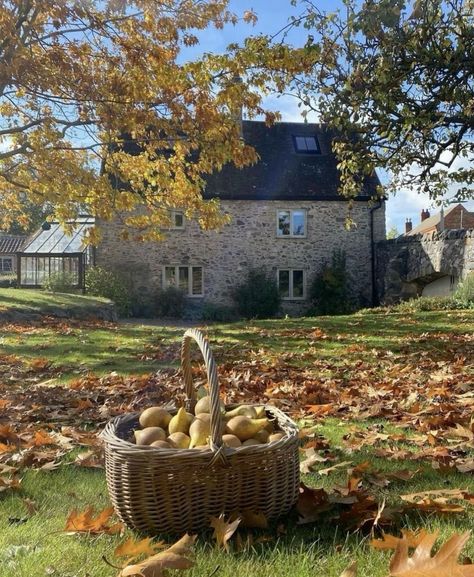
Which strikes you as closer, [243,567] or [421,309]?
[243,567]

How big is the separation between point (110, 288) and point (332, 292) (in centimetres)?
863

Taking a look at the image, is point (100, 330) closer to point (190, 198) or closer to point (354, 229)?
point (190, 198)

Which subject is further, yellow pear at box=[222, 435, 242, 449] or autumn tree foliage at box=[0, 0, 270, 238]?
autumn tree foliage at box=[0, 0, 270, 238]

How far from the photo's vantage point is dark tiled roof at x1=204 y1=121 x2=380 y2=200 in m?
23.6

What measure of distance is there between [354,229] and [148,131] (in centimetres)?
1352

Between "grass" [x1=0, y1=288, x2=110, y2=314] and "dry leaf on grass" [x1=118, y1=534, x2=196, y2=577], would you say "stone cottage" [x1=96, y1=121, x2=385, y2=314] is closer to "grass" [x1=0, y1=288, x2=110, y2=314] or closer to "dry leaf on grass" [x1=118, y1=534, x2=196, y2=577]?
"grass" [x1=0, y1=288, x2=110, y2=314]

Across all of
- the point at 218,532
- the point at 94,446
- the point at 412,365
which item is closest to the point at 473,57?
the point at 412,365

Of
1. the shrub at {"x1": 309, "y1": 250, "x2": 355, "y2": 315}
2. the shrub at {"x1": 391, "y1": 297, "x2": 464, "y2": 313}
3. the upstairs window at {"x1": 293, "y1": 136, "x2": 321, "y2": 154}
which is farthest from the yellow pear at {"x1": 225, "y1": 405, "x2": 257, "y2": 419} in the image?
the upstairs window at {"x1": 293, "y1": 136, "x2": 321, "y2": 154}

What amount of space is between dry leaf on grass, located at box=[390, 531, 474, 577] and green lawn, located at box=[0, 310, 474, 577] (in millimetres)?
279

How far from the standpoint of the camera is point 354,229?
78.7 ft

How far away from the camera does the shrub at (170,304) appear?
22.2 metres

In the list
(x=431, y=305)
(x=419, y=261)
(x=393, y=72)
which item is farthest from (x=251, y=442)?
(x=419, y=261)

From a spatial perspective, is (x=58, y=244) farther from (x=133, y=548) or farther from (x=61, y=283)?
(x=133, y=548)

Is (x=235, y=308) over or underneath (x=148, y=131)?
underneath
